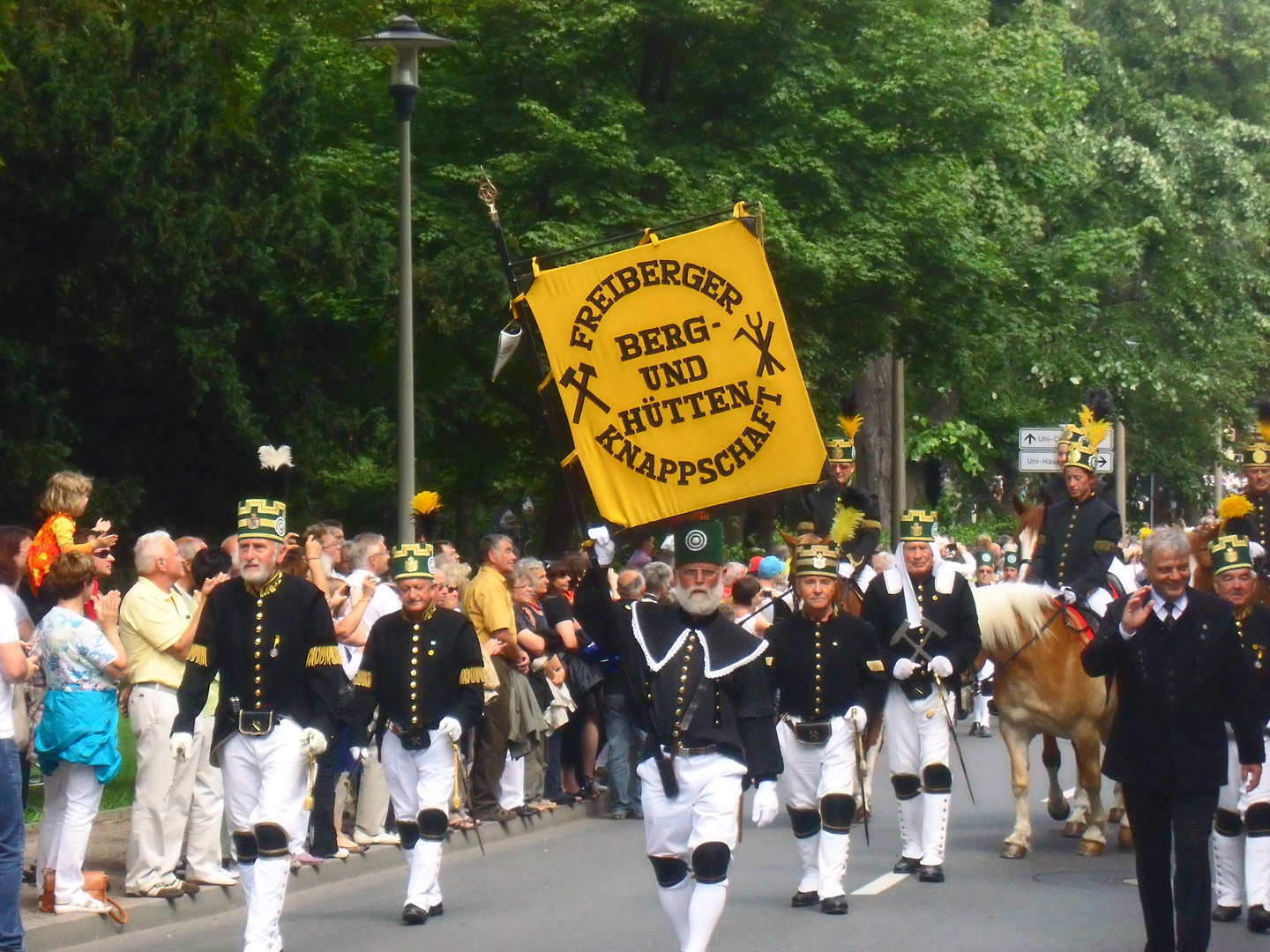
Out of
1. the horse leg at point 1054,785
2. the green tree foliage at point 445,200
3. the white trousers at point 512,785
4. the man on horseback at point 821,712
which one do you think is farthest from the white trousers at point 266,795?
the green tree foliage at point 445,200

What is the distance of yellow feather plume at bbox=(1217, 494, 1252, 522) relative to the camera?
1174 centimetres

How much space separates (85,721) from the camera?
940 cm

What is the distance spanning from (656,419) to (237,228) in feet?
39.4

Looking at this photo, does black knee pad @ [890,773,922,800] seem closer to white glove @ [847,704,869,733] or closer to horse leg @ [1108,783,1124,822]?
white glove @ [847,704,869,733]

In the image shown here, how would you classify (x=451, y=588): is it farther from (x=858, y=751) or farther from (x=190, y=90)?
(x=190, y=90)

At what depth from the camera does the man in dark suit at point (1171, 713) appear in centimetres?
792

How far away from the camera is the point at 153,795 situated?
9.95 m

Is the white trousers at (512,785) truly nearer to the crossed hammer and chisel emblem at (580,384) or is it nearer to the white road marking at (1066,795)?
the white road marking at (1066,795)

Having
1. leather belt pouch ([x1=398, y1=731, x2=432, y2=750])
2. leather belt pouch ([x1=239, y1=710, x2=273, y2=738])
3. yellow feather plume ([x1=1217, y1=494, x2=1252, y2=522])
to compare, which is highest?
yellow feather plume ([x1=1217, y1=494, x2=1252, y2=522])

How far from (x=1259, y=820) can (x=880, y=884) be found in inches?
92.7

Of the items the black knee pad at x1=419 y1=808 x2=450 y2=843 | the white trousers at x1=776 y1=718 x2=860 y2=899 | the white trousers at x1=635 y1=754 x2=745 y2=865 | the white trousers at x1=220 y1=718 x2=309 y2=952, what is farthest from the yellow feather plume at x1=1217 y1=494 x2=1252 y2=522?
the white trousers at x1=220 y1=718 x2=309 y2=952

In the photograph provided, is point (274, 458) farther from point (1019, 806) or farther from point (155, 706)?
point (1019, 806)

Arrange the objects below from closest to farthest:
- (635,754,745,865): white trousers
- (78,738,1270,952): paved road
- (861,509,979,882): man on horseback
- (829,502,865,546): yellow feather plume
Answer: (635,754,745,865): white trousers < (78,738,1270,952): paved road < (861,509,979,882): man on horseback < (829,502,865,546): yellow feather plume

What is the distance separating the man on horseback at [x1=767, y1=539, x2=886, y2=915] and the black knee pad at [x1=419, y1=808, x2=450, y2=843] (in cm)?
185
